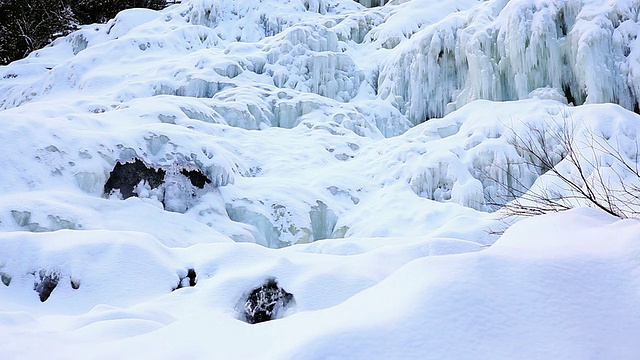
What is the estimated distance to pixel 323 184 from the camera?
10.4 m

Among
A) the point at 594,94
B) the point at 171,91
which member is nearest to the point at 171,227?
the point at 171,91

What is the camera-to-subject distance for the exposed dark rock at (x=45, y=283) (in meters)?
4.38

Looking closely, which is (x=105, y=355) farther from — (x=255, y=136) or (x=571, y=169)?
(x=255, y=136)

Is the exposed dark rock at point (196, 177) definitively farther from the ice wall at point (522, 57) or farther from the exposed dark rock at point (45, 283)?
the ice wall at point (522, 57)

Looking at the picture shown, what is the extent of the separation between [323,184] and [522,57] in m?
6.93

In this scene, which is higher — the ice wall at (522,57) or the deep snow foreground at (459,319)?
the ice wall at (522,57)

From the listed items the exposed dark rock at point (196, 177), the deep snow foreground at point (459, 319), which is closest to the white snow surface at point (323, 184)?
the deep snow foreground at point (459, 319)

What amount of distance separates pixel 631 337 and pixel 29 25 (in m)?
29.5

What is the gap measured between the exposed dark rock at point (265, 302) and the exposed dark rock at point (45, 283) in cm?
181

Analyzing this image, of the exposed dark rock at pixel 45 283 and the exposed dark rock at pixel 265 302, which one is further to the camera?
the exposed dark rock at pixel 45 283

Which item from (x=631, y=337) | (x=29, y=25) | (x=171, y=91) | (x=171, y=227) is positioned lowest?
(x=171, y=227)

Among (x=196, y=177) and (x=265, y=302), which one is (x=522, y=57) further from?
(x=265, y=302)

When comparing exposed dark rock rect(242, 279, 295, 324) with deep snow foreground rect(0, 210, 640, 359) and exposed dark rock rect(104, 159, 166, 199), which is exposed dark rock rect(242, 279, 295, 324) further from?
exposed dark rock rect(104, 159, 166, 199)

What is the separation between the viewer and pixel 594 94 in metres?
12.0
